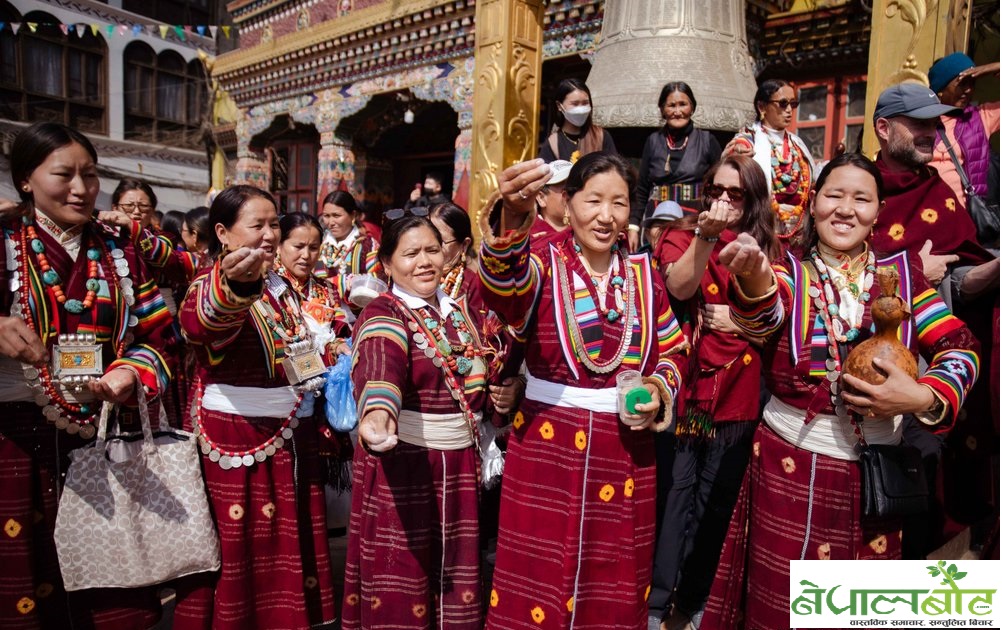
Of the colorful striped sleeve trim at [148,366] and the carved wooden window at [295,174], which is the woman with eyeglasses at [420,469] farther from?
the carved wooden window at [295,174]

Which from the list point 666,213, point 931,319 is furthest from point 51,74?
point 931,319

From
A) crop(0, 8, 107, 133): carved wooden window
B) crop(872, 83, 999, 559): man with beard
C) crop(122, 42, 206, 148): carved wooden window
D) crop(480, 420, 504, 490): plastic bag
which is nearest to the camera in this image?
crop(480, 420, 504, 490): plastic bag

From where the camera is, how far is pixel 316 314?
3160 mm

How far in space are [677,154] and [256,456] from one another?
2690 mm

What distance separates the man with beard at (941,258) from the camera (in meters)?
2.72

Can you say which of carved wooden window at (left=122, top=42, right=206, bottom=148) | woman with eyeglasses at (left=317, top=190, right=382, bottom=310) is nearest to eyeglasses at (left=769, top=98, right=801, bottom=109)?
woman with eyeglasses at (left=317, top=190, right=382, bottom=310)

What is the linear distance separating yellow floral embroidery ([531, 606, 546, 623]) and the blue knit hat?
2.99 m

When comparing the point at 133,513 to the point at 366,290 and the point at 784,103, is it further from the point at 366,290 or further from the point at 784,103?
the point at 784,103

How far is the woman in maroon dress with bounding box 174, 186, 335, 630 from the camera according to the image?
2.34 meters

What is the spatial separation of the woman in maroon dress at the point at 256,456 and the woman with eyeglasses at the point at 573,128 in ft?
5.85

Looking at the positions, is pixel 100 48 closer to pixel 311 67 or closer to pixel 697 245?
pixel 311 67

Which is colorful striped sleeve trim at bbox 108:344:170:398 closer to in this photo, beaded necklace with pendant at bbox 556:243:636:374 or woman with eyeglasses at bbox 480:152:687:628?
woman with eyeglasses at bbox 480:152:687:628

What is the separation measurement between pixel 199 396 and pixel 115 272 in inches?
20.2

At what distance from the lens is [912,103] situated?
2709 mm
